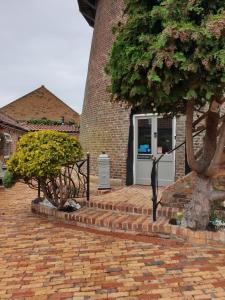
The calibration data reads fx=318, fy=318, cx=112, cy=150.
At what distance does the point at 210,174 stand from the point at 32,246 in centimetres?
312

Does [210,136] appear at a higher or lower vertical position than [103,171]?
higher

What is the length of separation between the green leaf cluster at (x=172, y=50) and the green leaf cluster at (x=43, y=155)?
2.32 metres

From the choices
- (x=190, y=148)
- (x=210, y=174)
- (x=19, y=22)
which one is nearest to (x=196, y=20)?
(x=190, y=148)

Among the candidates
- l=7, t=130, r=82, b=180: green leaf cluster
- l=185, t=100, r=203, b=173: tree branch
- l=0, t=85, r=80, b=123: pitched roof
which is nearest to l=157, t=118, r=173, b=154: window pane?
l=7, t=130, r=82, b=180: green leaf cluster

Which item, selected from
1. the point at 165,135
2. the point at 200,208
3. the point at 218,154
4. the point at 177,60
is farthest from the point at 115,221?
the point at 165,135

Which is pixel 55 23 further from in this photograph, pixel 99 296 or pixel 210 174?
pixel 99 296

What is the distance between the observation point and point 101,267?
4.22 metres

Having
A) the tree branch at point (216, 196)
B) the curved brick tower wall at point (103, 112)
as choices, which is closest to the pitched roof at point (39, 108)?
the curved brick tower wall at point (103, 112)

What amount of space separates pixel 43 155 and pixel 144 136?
14.9ft

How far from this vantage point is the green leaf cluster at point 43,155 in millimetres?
6391

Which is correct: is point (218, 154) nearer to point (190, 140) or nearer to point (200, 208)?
point (190, 140)

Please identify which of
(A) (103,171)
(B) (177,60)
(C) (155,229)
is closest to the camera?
(B) (177,60)

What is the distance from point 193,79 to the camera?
173 inches

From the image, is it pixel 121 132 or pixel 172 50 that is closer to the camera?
pixel 172 50
